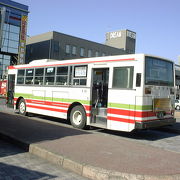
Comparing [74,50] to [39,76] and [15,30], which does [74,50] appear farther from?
[39,76]

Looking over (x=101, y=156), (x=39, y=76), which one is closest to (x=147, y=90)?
(x=101, y=156)

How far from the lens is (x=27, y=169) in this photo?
525 centimetres

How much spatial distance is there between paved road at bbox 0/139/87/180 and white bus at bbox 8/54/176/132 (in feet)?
12.4

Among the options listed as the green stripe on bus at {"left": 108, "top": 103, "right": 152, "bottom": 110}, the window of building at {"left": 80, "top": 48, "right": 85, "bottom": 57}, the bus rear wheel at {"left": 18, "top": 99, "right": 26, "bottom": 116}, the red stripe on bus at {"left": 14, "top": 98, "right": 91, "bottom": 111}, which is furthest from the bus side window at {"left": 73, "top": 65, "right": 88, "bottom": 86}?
the window of building at {"left": 80, "top": 48, "right": 85, "bottom": 57}

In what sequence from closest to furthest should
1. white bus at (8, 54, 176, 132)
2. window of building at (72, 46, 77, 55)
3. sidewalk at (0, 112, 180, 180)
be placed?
sidewalk at (0, 112, 180, 180), white bus at (8, 54, 176, 132), window of building at (72, 46, 77, 55)

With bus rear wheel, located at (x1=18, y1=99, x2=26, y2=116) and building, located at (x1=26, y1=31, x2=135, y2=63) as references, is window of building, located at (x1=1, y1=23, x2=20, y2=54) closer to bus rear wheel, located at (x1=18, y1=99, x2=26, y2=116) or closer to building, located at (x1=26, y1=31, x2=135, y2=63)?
building, located at (x1=26, y1=31, x2=135, y2=63)

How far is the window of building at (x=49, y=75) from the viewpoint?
39.1 ft

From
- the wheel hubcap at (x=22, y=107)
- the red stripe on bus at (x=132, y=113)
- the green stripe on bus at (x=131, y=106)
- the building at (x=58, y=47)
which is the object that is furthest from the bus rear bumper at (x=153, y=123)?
the building at (x=58, y=47)

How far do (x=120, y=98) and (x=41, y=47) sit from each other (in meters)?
52.2

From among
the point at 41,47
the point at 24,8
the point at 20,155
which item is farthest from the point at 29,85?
the point at 41,47

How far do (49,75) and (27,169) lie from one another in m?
7.32

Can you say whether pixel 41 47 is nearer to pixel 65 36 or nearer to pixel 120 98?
pixel 65 36

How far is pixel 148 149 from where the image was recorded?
22.0 feet

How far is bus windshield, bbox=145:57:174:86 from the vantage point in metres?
8.70
